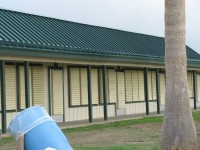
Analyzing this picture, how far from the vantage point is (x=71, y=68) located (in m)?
23.0

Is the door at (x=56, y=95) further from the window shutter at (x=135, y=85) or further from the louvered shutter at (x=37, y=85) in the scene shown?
the window shutter at (x=135, y=85)

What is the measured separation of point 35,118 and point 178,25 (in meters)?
5.47

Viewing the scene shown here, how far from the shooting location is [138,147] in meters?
12.7

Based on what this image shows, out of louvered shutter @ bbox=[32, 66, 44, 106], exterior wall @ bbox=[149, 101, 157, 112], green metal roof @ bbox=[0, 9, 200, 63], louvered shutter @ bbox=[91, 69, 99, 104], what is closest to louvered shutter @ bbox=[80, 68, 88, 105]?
louvered shutter @ bbox=[91, 69, 99, 104]

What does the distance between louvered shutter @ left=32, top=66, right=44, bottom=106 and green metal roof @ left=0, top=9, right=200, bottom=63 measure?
149cm

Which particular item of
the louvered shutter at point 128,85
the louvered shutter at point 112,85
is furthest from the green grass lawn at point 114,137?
the louvered shutter at point 128,85

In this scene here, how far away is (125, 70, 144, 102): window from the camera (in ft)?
90.4

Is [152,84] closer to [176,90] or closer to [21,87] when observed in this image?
[21,87]

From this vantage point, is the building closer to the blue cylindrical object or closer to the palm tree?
the palm tree

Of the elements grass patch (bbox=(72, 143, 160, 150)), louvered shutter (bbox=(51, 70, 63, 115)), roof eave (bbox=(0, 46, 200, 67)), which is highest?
roof eave (bbox=(0, 46, 200, 67))

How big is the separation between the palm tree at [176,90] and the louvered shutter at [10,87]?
902cm

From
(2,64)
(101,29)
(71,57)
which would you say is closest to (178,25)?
(2,64)

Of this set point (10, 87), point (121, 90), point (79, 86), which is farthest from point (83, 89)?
point (10, 87)

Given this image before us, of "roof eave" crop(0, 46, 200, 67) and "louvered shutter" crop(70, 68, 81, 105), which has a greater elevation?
"roof eave" crop(0, 46, 200, 67)
